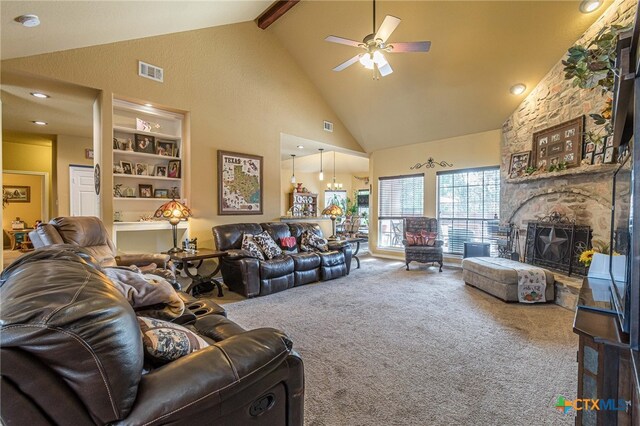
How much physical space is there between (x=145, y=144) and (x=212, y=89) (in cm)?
137

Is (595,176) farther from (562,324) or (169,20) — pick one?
(169,20)

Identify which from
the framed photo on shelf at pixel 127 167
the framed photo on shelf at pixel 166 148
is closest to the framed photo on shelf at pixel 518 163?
the framed photo on shelf at pixel 166 148

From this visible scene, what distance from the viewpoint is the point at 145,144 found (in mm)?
4367

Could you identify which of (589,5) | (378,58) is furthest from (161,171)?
(589,5)

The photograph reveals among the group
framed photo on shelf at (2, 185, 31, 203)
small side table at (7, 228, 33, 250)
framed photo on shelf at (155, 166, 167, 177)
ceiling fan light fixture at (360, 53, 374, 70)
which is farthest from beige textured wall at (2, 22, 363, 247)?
framed photo on shelf at (2, 185, 31, 203)

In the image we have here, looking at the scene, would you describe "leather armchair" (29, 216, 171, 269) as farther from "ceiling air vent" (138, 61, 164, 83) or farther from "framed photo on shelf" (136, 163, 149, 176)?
"ceiling air vent" (138, 61, 164, 83)

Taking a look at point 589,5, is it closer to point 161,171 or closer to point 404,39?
point 404,39

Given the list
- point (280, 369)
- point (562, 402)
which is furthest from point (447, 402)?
point (280, 369)

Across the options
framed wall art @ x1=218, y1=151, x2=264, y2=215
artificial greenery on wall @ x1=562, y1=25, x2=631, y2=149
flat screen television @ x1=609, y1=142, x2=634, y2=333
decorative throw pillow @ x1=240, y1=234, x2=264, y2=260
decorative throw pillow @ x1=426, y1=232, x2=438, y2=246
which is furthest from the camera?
decorative throw pillow @ x1=426, y1=232, x2=438, y2=246

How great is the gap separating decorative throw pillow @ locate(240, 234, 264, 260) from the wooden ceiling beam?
3776 mm

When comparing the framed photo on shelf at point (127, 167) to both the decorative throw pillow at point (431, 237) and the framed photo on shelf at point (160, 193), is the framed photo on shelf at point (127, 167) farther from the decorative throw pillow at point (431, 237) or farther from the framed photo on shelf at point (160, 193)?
the decorative throw pillow at point (431, 237)

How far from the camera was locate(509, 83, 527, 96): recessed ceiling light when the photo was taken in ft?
15.1

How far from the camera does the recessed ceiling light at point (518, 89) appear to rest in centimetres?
460

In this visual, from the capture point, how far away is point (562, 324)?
9.89 feet
